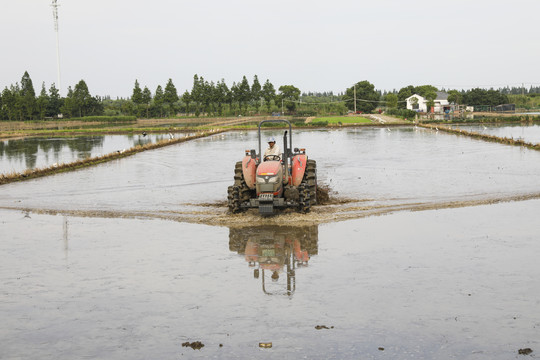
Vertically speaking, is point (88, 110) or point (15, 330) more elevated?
point (88, 110)

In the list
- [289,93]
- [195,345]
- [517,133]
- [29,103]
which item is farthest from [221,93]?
[195,345]

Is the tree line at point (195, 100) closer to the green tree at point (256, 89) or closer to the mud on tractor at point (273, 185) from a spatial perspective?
the green tree at point (256, 89)

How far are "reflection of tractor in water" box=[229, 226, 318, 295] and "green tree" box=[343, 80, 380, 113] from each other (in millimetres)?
123311

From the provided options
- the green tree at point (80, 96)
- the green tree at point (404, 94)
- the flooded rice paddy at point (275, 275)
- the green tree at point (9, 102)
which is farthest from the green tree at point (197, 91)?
the flooded rice paddy at point (275, 275)

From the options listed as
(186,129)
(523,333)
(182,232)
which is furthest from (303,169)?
(186,129)

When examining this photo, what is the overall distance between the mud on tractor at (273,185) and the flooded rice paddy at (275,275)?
1.42 ft

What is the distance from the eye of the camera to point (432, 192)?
20.0 meters

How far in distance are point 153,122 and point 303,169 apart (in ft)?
300

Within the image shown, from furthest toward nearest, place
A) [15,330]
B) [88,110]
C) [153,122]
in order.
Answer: [88,110], [153,122], [15,330]

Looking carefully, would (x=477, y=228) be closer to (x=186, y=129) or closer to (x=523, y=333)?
(x=523, y=333)

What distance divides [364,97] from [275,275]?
423 feet

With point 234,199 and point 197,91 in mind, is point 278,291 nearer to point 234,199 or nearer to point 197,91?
Answer: point 234,199

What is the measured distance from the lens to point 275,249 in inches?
496

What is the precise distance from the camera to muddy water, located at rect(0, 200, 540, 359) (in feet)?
25.1
